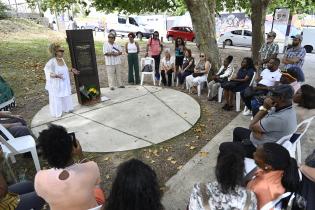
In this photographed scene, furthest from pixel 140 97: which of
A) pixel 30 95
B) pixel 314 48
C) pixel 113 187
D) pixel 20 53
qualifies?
pixel 314 48

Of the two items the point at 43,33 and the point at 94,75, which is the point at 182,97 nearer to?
the point at 94,75

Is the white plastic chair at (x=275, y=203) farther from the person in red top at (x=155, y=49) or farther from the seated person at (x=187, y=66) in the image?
the person in red top at (x=155, y=49)

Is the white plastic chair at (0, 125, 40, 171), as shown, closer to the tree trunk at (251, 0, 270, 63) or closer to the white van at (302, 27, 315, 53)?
the tree trunk at (251, 0, 270, 63)

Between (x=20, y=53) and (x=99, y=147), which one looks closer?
(x=99, y=147)

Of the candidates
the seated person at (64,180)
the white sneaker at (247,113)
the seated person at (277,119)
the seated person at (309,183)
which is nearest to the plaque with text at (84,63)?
the white sneaker at (247,113)

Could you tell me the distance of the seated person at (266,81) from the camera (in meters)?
5.68

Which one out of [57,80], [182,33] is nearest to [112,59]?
[57,80]

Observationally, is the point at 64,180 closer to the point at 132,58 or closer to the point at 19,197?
the point at 19,197

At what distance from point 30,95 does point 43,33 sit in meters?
15.1

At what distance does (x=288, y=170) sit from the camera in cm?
243

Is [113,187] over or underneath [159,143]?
over

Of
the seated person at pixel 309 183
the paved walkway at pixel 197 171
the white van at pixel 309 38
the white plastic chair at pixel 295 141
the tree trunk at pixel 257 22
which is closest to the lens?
the seated person at pixel 309 183

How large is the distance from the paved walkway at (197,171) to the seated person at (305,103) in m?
1.02

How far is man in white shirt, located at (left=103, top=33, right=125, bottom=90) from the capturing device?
7.61 metres
